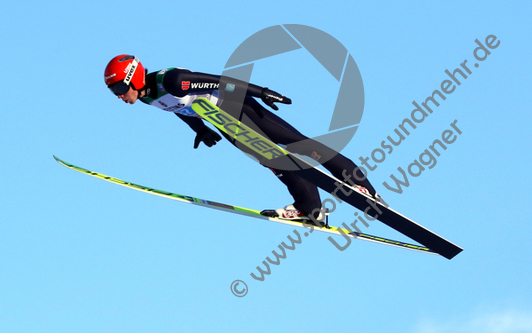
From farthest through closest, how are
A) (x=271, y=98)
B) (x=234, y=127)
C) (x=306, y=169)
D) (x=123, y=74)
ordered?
(x=306, y=169)
(x=234, y=127)
(x=123, y=74)
(x=271, y=98)

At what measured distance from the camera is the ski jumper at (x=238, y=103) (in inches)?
285

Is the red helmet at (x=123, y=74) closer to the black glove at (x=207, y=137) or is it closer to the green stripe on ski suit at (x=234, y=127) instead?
the green stripe on ski suit at (x=234, y=127)

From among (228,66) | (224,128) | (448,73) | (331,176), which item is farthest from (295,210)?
(448,73)

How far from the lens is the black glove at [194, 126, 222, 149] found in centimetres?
867

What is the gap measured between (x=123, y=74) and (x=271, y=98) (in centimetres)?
205

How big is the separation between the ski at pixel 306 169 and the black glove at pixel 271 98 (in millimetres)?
617

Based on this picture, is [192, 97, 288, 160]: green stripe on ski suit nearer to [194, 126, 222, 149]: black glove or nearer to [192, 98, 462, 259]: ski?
[192, 98, 462, 259]: ski

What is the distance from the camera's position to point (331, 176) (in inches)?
305

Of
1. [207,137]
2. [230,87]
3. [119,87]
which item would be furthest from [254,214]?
[119,87]

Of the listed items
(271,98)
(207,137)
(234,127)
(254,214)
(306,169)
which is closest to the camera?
(271,98)

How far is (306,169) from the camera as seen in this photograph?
25.5ft

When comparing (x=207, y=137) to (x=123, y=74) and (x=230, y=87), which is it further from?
(x=123, y=74)

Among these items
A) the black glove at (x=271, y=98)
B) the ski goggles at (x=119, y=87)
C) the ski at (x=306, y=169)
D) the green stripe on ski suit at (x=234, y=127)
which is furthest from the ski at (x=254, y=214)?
the black glove at (x=271, y=98)

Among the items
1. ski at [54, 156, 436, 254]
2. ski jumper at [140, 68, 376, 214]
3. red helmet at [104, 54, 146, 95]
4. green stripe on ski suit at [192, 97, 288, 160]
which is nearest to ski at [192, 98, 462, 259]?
green stripe on ski suit at [192, 97, 288, 160]
